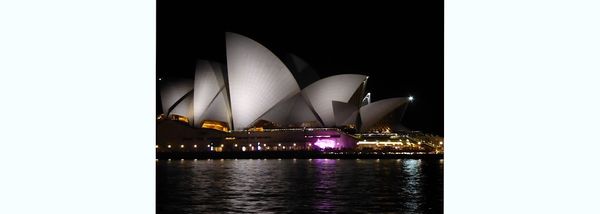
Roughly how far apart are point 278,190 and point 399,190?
2321 mm

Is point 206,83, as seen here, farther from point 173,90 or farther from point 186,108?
point 186,108

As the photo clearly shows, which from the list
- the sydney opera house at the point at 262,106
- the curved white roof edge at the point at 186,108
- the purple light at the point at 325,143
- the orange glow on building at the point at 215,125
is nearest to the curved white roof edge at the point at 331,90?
the sydney opera house at the point at 262,106

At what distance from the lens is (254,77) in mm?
34688

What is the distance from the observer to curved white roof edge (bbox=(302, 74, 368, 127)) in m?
37.6

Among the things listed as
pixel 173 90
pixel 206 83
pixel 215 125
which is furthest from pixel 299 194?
pixel 173 90

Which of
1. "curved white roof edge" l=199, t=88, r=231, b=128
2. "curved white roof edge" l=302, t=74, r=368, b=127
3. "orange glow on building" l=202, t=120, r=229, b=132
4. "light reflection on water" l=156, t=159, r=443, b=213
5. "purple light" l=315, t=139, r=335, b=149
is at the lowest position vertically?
"light reflection on water" l=156, t=159, r=443, b=213

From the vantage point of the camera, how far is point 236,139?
42031 millimetres

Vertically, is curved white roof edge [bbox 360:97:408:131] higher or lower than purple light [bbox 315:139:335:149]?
higher

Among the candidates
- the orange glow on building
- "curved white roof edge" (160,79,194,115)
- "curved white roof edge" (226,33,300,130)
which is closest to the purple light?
the orange glow on building

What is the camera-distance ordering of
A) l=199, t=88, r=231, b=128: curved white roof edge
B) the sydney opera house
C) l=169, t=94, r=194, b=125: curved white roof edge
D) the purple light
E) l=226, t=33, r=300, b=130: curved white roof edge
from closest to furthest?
l=226, t=33, r=300, b=130: curved white roof edge < the sydney opera house < l=199, t=88, r=231, b=128: curved white roof edge < the purple light < l=169, t=94, r=194, b=125: curved white roof edge

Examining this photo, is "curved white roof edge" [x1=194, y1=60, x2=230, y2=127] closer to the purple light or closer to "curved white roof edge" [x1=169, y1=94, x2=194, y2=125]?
"curved white roof edge" [x1=169, y1=94, x2=194, y2=125]

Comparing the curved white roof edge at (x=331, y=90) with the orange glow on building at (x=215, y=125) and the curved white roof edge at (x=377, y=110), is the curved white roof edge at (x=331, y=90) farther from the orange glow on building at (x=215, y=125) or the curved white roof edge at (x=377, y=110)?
the orange glow on building at (x=215, y=125)

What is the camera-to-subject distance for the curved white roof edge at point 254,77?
34031mm

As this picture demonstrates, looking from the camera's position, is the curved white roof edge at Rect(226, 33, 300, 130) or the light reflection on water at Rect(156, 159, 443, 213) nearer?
the light reflection on water at Rect(156, 159, 443, 213)
